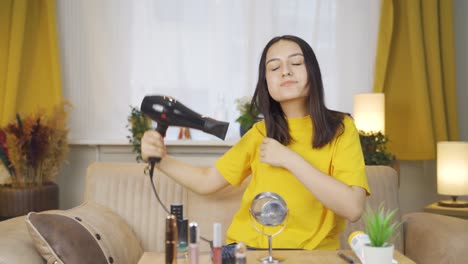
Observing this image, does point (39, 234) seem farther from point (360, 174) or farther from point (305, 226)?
point (360, 174)

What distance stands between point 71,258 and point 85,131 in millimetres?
2018

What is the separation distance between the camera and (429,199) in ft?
13.1

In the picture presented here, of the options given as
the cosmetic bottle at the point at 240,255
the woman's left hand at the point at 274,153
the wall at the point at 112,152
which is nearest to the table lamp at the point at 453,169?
the wall at the point at 112,152

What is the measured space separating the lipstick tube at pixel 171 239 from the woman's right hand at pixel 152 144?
442mm

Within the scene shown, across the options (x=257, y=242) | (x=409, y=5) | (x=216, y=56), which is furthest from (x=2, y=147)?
(x=409, y=5)

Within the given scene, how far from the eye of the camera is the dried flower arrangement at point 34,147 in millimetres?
3197

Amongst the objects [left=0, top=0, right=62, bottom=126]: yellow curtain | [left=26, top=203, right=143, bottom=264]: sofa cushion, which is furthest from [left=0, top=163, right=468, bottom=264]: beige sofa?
[left=0, top=0, right=62, bottom=126]: yellow curtain

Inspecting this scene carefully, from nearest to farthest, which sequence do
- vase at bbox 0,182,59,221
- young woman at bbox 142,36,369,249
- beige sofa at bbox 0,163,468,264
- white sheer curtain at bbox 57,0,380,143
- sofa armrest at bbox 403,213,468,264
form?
1. young woman at bbox 142,36,369,249
2. sofa armrest at bbox 403,213,468,264
3. beige sofa at bbox 0,163,468,264
4. vase at bbox 0,182,59,221
5. white sheer curtain at bbox 57,0,380,143

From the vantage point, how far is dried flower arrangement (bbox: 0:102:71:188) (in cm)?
320

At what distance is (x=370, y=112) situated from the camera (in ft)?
11.5

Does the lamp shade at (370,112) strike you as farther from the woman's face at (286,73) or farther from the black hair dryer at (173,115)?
the black hair dryer at (173,115)

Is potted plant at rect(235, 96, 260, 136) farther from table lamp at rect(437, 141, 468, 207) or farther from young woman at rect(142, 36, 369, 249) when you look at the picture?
young woman at rect(142, 36, 369, 249)

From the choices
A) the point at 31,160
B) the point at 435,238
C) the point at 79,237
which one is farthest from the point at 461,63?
the point at 79,237

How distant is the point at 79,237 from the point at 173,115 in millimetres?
494
